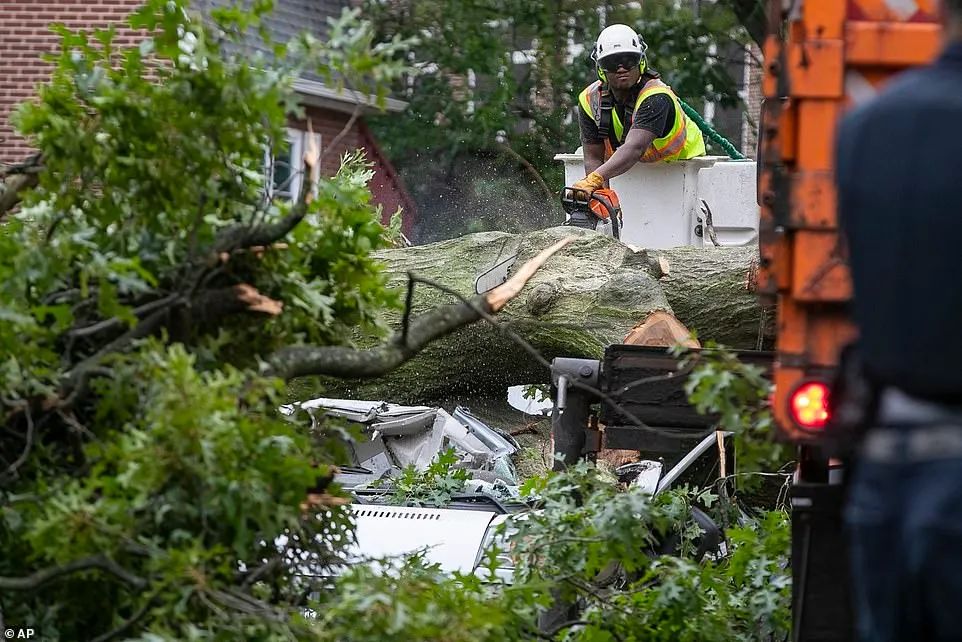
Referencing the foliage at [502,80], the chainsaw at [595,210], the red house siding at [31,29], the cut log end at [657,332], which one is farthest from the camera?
the foliage at [502,80]

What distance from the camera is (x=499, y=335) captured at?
770 cm

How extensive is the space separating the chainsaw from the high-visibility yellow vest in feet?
1.08

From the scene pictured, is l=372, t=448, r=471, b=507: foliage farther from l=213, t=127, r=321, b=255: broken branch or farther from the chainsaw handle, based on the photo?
the chainsaw handle

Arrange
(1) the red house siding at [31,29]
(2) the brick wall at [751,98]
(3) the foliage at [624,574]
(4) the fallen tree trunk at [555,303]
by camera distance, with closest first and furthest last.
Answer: (3) the foliage at [624,574] < (4) the fallen tree trunk at [555,303] < (1) the red house siding at [31,29] < (2) the brick wall at [751,98]

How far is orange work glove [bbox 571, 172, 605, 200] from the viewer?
28.7ft

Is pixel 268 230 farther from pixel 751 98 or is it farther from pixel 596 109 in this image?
pixel 751 98

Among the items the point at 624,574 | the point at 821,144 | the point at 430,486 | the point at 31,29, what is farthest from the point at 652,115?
the point at 31,29

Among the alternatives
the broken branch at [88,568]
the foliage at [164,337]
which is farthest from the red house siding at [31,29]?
the broken branch at [88,568]

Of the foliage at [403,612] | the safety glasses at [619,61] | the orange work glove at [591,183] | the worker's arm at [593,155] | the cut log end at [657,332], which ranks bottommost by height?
the foliage at [403,612]

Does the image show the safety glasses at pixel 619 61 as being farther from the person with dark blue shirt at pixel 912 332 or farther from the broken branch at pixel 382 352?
the person with dark blue shirt at pixel 912 332

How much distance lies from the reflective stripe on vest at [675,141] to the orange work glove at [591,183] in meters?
0.33

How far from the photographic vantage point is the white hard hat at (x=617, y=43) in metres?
9.09

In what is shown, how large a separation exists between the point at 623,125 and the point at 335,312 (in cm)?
500

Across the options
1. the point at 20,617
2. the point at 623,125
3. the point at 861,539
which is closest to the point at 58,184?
the point at 20,617
